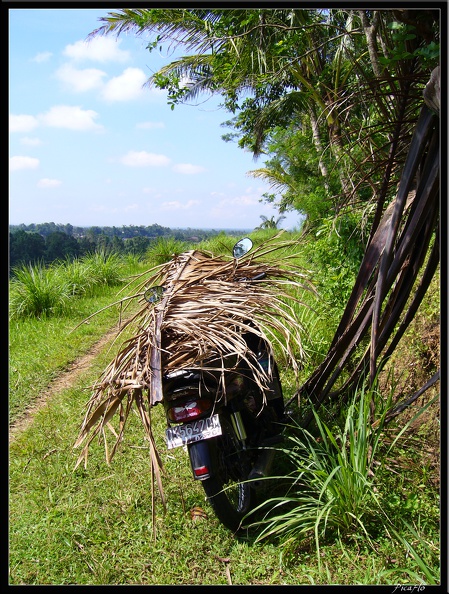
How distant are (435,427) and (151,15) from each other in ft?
15.2

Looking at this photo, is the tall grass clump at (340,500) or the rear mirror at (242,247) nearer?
the tall grass clump at (340,500)

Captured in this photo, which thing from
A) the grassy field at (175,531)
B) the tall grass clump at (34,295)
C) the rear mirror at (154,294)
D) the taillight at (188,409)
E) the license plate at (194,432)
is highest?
the rear mirror at (154,294)

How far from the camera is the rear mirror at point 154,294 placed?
3016 millimetres

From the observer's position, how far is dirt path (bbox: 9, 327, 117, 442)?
4.71 metres

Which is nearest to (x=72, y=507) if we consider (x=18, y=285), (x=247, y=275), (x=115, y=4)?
(x=247, y=275)

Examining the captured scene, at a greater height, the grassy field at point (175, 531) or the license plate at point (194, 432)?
the license plate at point (194, 432)

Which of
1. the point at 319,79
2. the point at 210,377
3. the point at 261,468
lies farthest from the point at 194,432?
the point at 319,79

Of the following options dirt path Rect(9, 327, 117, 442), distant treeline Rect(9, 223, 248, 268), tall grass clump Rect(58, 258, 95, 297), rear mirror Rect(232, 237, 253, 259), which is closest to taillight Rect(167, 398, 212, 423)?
rear mirror Rect(232, 237, 253, 259)

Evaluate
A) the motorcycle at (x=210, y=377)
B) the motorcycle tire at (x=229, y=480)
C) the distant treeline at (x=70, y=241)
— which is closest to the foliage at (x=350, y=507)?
the motorcycle tire at (x=229, y=480)

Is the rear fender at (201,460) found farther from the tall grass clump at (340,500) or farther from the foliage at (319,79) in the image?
the foliage at (319,79)

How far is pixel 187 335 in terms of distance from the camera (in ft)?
9.25

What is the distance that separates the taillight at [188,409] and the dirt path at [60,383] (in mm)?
2407

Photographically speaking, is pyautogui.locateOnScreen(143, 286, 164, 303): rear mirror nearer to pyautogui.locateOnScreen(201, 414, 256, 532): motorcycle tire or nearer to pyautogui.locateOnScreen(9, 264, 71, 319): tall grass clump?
pyautogui.locateOnScreen(201, 414, 256, 532): motorcycle tire

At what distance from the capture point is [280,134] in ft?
35.1
